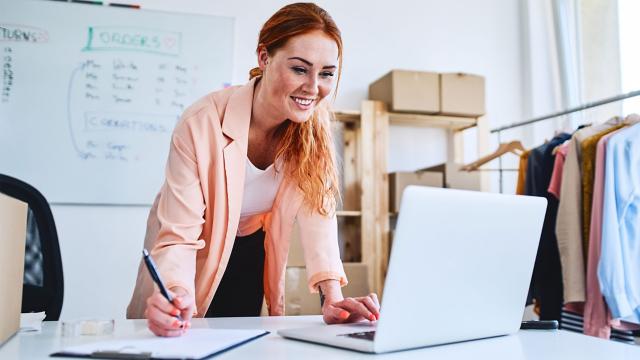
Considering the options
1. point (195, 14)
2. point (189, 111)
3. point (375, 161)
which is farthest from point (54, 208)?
point (189, 111)

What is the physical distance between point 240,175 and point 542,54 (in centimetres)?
277

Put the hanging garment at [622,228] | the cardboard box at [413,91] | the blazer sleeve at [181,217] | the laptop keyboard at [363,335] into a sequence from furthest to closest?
1. the cardboard box at [413,91]
2. the hanging garment at [622,228]
3. the blazer sleeve at [181,217]
4. the laptop keyboard at [363,335]

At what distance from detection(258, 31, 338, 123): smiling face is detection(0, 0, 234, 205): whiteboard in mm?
1774

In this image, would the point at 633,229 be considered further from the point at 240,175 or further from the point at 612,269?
the point at 240,175

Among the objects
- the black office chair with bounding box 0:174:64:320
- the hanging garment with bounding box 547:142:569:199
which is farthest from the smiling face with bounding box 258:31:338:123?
the hanging garment with bounding box 547:142:569:199

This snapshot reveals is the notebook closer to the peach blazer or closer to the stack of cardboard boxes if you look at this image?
the peach blazer

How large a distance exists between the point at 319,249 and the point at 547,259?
138cm

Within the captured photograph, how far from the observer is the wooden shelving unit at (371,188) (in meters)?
2.96

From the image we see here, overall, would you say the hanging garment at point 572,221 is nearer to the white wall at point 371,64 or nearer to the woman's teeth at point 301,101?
the white wall at point 371,64

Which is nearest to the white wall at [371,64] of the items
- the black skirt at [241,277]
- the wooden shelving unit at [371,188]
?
the wooden shelving unit at [371,188]

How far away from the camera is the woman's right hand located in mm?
845

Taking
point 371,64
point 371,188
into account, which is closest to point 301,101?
point 371,188

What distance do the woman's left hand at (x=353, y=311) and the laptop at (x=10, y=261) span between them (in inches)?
19.7

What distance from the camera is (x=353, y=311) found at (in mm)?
1045
